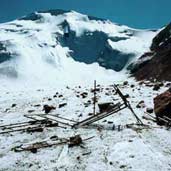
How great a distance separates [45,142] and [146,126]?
5.63 m

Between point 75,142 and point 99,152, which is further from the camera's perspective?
point 75,142

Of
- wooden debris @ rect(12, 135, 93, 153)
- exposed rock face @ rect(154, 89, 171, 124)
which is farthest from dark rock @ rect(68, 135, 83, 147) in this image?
exposed rock face @ rect(154, 89, 171, 124)

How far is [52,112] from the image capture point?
29.6 meters

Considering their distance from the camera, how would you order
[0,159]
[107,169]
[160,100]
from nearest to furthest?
[107,169], [0,159], [160,100]

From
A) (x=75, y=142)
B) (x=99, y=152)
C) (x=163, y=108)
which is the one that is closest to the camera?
(x=99, y=152)

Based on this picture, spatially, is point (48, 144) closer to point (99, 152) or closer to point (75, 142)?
point (75, 142)

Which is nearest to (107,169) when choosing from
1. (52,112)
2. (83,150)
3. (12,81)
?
(83,150)

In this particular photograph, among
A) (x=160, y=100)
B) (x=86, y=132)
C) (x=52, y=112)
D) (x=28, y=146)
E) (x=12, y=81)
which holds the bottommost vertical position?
(x=28, y=146)

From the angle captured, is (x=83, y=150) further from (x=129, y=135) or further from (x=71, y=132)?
(x=71, y=132)

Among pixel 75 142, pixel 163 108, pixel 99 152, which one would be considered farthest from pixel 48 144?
pixel 163 108

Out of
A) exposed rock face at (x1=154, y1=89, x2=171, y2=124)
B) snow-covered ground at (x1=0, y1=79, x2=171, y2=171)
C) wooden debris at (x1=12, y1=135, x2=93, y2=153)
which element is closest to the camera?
snow-covered ground at (x1=0, y1=79, x2=171, y2=171)

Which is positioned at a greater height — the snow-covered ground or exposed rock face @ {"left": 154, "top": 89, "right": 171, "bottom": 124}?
exposed rock face @ {"left": 154, "top": 89, "right": 171, "bottom": 124}

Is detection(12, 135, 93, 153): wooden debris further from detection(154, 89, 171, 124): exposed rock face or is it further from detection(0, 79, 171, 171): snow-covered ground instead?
detection(154, 89, 171, 124): exposed rock face

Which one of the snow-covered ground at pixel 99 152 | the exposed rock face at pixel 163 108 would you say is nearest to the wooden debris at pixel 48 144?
the snow-covered ground at pixel 99 152
